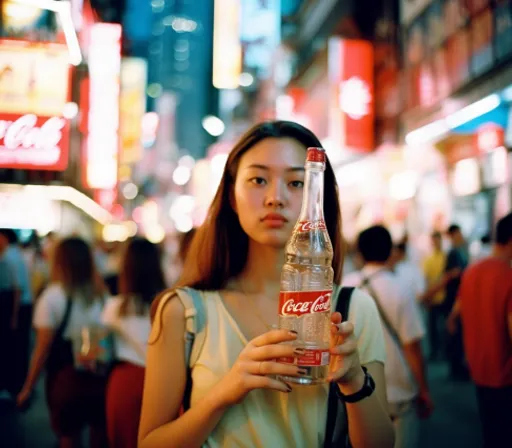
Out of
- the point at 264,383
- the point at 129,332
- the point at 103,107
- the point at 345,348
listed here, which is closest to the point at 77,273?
the point at 129,332

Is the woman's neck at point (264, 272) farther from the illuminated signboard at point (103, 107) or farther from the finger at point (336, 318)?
the illuminated signboard at point (103, 107)

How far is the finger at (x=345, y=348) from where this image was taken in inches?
60.6

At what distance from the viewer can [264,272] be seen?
2059mm

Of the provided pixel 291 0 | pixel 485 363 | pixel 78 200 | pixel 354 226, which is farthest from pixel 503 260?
pixel 291 0

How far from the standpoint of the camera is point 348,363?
1572 mm

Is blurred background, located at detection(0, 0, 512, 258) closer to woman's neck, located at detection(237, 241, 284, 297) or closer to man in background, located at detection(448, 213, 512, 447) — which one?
woman's neck, located at detection(237, 241, 284, 297)

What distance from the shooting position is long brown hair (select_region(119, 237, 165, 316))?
167 inches

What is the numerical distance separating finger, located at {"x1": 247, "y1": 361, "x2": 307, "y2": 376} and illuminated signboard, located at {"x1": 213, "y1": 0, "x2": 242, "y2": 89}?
18.9 m

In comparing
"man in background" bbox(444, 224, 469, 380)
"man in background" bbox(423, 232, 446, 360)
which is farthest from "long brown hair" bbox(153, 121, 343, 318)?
"man in background" bbox(423, 232, 446, 360)

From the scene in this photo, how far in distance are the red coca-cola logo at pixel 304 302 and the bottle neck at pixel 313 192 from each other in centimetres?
24

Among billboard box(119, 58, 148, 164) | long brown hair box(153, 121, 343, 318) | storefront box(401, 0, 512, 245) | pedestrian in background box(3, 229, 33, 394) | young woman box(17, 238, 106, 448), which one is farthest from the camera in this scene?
billboard box(119, 58, 148, 164)

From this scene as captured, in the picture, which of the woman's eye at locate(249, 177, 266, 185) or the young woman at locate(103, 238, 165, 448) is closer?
the woman's eye at locate(249, 177, 266, 185)

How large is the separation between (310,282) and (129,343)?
2.58m

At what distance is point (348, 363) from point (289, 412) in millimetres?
316
